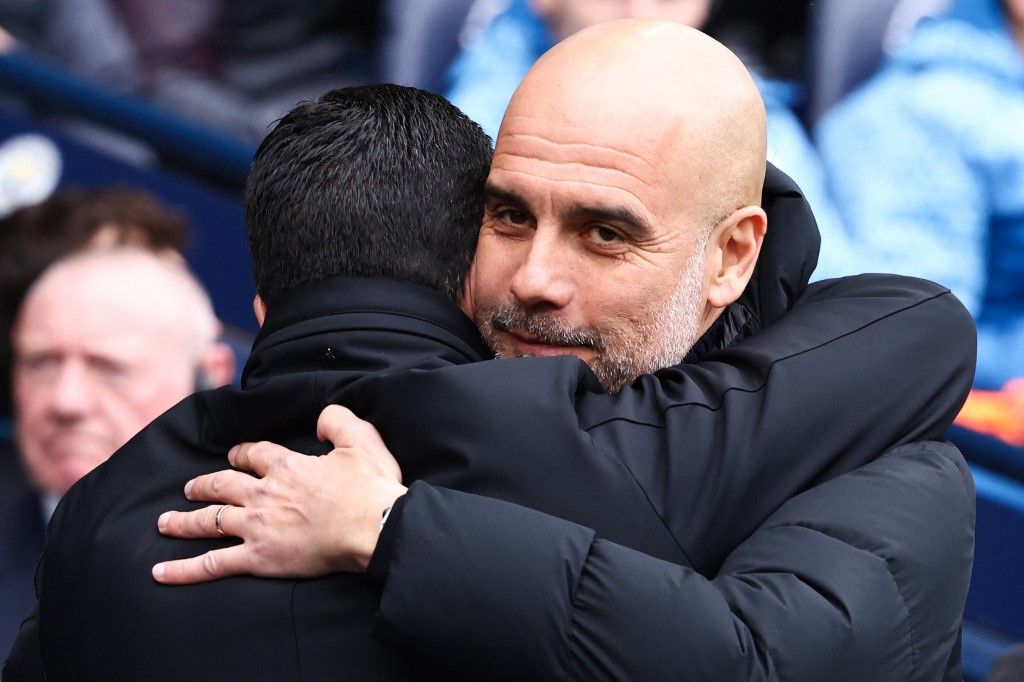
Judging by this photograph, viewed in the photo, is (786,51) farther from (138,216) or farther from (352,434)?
(352,434)

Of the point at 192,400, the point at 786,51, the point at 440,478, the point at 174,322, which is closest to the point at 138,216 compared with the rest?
the point at 174,322

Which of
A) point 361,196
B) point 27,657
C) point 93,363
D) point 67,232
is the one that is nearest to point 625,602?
point 361,196

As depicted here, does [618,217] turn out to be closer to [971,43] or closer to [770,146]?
[770,146]

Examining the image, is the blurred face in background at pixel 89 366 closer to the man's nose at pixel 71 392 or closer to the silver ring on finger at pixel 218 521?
the man's nose at pixel 71 392

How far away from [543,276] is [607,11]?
224 centimetres

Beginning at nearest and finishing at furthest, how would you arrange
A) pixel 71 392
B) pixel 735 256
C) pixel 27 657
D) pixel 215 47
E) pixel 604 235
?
pixel 27 657, pixel 604 235, pixel 735 256, pixel 71 392, pixel 215 47

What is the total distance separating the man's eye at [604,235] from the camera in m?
1.89

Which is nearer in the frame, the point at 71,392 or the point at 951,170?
the point at 951,170

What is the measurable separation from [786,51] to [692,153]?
2.03 meters

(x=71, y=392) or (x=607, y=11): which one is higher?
(x=607, y=11)

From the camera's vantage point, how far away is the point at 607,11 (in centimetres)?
388

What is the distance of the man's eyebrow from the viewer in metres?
1.85

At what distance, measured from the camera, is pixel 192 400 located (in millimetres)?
1715

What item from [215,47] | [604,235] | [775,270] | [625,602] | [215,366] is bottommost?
[215,366]
